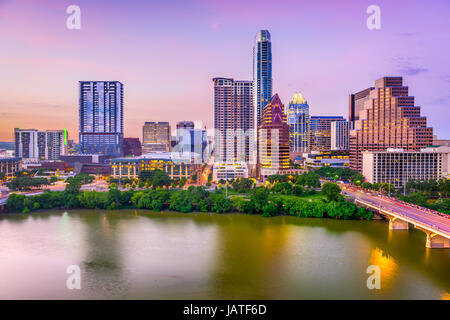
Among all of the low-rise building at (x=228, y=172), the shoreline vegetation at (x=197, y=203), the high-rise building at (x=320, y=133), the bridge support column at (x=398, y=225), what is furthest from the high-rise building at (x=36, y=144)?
the bridge support column at (x=398, y=225)

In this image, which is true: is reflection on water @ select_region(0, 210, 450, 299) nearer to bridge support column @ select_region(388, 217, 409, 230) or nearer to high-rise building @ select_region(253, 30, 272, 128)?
bridge support column @ select_region(388, 217, 409, 230)

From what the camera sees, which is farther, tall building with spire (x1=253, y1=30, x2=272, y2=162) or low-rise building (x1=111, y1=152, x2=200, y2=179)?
tall building with spire (x1=253, y1=30, x2=272, y2=162)

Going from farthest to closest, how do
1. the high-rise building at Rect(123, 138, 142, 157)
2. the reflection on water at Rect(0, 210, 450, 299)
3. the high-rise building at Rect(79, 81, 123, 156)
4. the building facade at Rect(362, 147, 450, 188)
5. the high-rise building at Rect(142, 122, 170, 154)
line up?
1. the high-rise building at Rect(142, 122, 170, 154)
2. the high-rise building at Rect(123, 138, 142, 157)
3. the high-rise building at Rect(79, 81, 123, 156)
4. the building facade at Rect(362, 147, 450, 188)
5. the reflection on water at Rect(0, 210, 450, 299)

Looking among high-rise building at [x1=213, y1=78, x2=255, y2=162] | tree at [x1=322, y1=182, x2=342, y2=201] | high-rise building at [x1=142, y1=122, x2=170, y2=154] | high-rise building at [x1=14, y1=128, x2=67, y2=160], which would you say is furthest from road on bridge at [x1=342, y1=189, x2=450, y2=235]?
high-rise building at [x1=142, y1=122, x2=170, y2=154]

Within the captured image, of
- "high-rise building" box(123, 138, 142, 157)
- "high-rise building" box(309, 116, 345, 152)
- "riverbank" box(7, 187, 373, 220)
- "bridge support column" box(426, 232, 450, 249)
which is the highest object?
"high-rise building" box(309, 116, 345, 152)

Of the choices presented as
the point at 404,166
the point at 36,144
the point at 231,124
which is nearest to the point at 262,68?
the point at 231,124

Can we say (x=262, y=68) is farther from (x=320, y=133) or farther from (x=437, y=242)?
(x=437, y=242)
